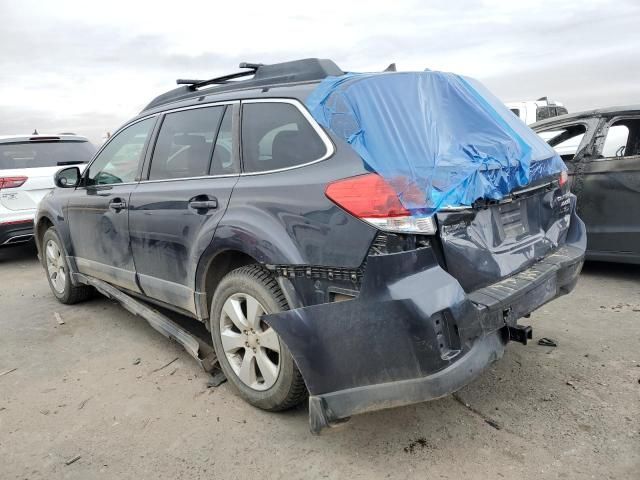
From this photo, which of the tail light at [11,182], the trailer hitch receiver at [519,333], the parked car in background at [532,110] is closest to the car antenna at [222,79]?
the trailer hitch receiver at [519,333]

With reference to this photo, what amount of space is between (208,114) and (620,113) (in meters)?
3.97

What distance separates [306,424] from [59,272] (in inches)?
140

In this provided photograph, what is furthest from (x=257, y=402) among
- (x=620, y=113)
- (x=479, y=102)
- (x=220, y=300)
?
(x=620, y=113)

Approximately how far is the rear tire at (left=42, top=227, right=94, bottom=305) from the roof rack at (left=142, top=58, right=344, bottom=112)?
2137 millimetres

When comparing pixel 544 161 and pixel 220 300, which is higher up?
pixel 544 161

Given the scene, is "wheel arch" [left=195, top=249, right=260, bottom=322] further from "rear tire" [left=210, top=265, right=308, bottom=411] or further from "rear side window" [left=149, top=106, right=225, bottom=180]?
"rear side window" [left=149, top=106, right=225, bottom=180]

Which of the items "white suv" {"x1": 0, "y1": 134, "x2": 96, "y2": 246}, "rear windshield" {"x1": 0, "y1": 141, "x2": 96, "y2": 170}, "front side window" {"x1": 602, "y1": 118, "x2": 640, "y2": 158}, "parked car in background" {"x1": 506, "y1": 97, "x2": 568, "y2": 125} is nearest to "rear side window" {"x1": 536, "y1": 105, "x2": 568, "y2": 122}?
"parked car in background" {"x1": 506, "y1": 97, "x2": 568, "y2": 125}

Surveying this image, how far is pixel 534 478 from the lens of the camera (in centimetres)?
232

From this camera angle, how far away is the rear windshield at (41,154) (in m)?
7.15

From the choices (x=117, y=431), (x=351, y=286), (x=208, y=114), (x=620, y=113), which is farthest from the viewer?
(x=620, y=113)

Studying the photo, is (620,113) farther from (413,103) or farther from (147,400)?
(147,400)

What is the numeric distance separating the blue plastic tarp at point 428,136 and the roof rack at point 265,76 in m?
0.17

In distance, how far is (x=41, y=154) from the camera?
743cm

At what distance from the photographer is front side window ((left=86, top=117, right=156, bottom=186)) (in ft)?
13.0
